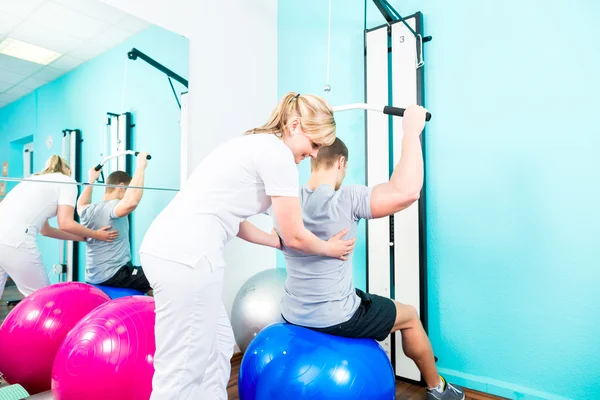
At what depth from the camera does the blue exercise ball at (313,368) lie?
130 cm

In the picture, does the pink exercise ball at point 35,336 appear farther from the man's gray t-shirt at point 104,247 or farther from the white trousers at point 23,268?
the man's gray t-shirt at point 104,247

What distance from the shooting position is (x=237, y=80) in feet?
8.43

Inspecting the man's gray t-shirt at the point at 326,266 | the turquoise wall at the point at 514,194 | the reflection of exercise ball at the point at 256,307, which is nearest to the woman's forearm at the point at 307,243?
the man's gray t-shirt at the point at 326,266

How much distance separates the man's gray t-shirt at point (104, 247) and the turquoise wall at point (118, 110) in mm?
35

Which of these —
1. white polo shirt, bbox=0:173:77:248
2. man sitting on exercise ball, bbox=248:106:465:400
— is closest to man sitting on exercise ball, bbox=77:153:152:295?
white polo shirt, bbox=0:173:77:248

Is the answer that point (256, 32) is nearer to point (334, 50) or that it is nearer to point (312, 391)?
point (334, 50)

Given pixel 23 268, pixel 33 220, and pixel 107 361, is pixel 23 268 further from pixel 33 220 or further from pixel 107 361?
pixel 107 361

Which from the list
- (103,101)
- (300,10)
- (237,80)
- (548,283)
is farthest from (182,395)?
(300,10)

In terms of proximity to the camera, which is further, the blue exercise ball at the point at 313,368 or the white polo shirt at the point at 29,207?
the white polo shirt at the point at 29,207

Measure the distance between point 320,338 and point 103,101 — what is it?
149 cm

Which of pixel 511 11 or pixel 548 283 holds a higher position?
pixel 511 11

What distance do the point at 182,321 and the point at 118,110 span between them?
4.24 ft

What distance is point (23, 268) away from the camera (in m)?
1.73

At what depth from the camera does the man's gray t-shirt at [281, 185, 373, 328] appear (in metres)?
1.46
